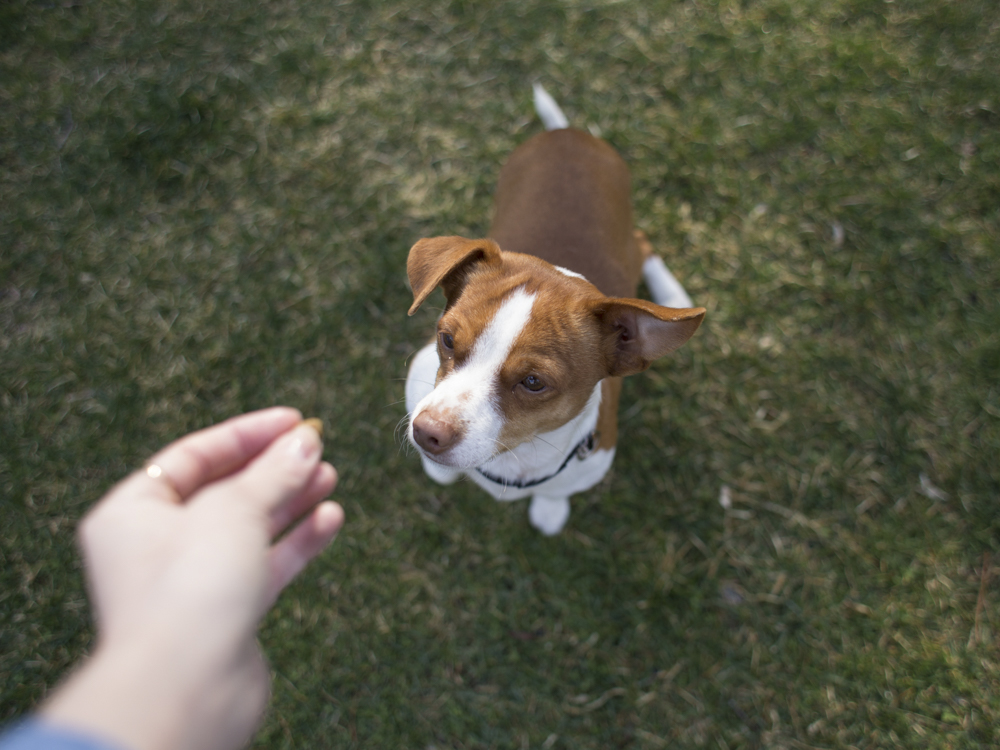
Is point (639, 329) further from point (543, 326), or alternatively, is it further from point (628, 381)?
point (628, 381)

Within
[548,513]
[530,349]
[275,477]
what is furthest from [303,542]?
[548,513]

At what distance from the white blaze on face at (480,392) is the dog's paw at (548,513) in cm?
141

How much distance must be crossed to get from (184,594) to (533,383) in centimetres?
132

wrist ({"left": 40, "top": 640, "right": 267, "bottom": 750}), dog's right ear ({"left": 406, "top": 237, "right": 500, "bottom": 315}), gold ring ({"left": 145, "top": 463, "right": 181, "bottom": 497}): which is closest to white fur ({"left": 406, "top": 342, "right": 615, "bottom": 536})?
dog's right ear ({"left": 406, "top": 237, "right": 500, "bottom": 315})

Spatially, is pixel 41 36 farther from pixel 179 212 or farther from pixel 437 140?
pixel 437 140

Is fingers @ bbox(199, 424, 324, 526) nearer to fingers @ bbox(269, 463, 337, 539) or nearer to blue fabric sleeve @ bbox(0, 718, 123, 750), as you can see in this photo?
fingers @ bbox(269, 463, 337, 539)

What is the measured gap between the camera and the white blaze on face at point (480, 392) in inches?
83.4

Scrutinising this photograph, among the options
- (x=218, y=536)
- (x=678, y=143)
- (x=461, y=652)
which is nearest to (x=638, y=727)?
(x=461, y=652)

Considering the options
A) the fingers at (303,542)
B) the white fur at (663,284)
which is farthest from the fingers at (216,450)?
the white fur at (663,284)

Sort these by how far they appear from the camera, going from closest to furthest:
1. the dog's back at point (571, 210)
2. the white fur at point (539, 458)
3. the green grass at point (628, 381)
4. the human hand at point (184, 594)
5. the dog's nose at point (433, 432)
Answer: the human hand at point (184, 594), the dog's nose at point (433, 432), the white fur at point (539, 458), the dog's back at point (571, 210), the green grass at point (628, 381)

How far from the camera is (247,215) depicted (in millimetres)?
4168

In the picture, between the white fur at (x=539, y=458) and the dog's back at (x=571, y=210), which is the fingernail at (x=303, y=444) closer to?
the white fur at (x=539, y=458)

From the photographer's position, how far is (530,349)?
7.09 ft

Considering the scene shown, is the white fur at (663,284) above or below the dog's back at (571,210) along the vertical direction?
below
